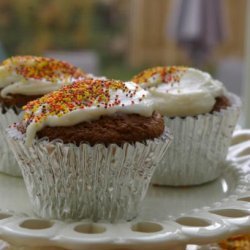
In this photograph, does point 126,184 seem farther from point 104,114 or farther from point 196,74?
point 196,74

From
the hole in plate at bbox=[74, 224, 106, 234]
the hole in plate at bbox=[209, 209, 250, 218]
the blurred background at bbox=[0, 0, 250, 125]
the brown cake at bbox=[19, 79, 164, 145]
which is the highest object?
the blurred background at bbox=[0, 0, 250, 125]

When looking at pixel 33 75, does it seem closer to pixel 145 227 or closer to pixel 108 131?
pixel 108 131

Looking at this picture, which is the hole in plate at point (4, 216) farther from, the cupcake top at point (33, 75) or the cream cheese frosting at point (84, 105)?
the cupcake top at point (33, 75)

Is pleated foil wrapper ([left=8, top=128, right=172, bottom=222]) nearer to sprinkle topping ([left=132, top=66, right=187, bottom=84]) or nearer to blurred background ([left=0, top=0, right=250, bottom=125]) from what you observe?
sprinkle topping ([left=132, top=66, right=187, bottom=84])

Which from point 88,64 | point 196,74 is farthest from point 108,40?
point 196,74

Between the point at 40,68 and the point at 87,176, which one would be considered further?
the point at 40,68

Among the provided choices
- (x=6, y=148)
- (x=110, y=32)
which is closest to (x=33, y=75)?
(x=6, y=148)

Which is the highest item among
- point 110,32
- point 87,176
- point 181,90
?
point 110,32

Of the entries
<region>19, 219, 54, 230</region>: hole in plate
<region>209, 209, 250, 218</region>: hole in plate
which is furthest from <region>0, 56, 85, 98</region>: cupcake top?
<region>209, 209, 250, 218</region>: hole in plate
